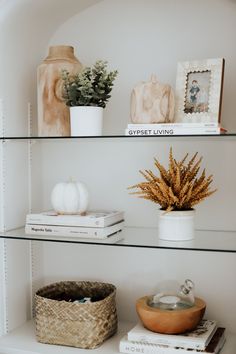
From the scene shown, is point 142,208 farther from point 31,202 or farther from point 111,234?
point 31,202

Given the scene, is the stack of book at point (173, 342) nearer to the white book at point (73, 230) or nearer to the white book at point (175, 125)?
the white book at point (73, 230)

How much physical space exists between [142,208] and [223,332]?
52 centimetres

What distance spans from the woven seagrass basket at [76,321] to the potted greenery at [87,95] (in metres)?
0.57

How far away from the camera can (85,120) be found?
1879mm

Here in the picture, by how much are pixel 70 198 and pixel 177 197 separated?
379mm

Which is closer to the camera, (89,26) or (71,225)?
(71,225)

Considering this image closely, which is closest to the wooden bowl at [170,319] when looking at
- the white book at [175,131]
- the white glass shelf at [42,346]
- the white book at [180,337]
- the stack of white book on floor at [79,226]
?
the white book at [180,337]

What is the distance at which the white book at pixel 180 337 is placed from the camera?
176cm

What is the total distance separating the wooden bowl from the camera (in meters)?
1.80

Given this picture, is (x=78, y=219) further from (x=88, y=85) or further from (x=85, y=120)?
(x=88, y=85)

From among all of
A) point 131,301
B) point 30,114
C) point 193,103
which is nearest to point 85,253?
point 131,301

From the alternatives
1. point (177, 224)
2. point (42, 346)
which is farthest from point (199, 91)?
point (42, 346)

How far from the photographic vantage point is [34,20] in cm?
210

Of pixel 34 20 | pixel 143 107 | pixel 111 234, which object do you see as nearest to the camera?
pixel 143 107
